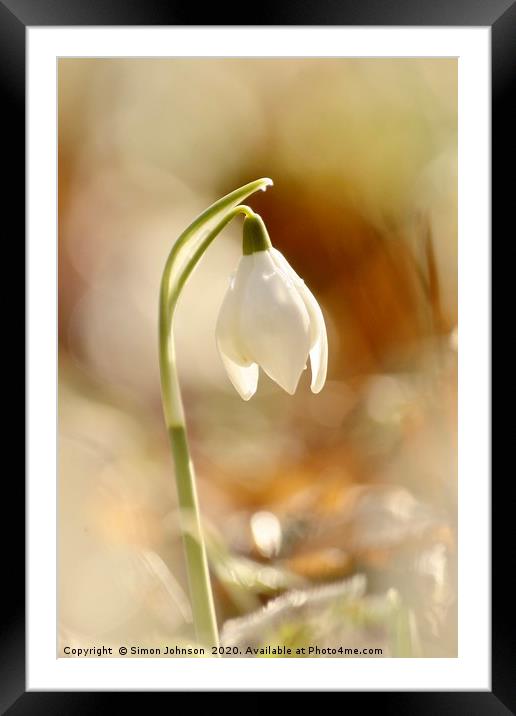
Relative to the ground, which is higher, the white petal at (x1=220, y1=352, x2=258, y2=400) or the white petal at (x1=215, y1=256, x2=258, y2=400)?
the white petal at (x1=215, y1=256, x2=258, y2=400)

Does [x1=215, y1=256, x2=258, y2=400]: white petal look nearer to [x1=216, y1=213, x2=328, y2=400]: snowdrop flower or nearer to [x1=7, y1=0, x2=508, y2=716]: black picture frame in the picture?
[x1=216, y1=213, x2=328, y2=400]: snowdrop flower

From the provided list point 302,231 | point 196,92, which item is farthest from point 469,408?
point 196,92

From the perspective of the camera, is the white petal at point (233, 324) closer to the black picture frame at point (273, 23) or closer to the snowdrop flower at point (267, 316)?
the snowdrop flower at point (267, 316)

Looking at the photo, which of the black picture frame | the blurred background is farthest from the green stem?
the black picture frame

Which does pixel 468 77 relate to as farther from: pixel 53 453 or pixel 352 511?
pixel 53 453

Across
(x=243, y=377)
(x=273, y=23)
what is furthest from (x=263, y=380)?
(x=273, y=23)

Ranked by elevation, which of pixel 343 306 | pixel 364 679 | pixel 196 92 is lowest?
pixel 364 679
